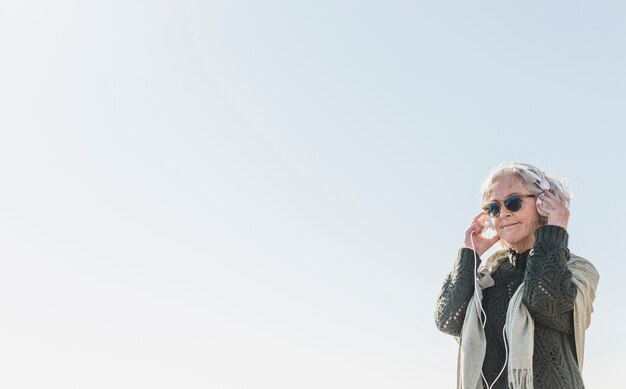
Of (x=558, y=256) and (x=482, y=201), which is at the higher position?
(x=482, y=201)

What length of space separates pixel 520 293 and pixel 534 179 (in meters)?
0.69

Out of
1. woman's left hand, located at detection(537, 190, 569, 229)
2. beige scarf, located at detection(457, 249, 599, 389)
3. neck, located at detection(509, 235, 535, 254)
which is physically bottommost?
beige scarf, located at detection(457, 249, 599, 389)

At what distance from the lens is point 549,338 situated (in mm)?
4520

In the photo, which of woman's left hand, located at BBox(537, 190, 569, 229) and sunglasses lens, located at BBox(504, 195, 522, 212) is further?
sunglasses lens, located at BBox(504, 195, 522, 212)

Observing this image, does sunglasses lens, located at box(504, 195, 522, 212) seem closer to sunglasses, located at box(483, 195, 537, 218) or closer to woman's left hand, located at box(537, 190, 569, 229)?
sunglasses, located at box(483, 195, 537, 218)

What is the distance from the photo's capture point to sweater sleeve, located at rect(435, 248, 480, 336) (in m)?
4.86

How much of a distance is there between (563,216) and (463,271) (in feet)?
2.18

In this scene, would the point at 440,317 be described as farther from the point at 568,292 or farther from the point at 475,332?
the point at 568,292

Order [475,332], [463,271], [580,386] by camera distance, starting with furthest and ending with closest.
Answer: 1. [463,271]
2. [475,332]
3. [580,386]

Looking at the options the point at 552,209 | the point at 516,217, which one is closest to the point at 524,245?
the point at 516,217

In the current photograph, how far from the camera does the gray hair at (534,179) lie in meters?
4.86

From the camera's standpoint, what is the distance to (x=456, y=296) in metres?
4.88

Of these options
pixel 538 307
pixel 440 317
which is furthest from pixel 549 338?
pixel 440 317

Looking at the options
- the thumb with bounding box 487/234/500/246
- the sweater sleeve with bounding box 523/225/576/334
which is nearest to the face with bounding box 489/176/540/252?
the thumb with bounding box 487/234/500/246
